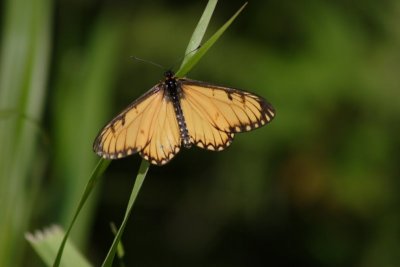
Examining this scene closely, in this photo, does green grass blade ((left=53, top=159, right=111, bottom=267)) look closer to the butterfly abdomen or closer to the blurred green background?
the butterfly abdomen

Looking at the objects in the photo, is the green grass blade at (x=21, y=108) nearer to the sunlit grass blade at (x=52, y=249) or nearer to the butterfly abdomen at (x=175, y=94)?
the sunlit grass blade at (x=52, y=249)

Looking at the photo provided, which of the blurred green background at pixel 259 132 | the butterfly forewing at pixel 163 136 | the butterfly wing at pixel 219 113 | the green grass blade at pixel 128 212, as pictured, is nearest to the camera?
the green grass blade at pixel 128 212

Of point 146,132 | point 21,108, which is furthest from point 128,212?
point 21,108

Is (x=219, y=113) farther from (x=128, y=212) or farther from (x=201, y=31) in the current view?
(x=128, y=212)

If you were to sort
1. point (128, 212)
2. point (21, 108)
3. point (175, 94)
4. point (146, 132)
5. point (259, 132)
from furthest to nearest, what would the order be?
point (259, 132)
point (21, 108)
point (175, 94)
point (146, 132)
point (128, 212)

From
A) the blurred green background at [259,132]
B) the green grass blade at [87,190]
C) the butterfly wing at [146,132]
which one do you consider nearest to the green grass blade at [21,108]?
the blurred green background at [259,132]

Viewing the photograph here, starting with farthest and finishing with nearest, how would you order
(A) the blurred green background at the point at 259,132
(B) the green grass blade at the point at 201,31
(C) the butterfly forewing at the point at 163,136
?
(A) the blurred green background at the point at 259,132 → (C) the butterfly forewing at the point at 163,136 → (B) the green grass blade at the point at 201,31

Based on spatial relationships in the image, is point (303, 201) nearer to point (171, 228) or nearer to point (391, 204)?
point (391, 204)

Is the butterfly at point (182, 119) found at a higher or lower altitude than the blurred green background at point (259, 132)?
lower
